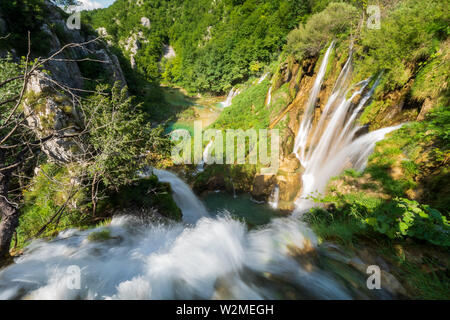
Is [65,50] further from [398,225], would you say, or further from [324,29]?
[398,225]

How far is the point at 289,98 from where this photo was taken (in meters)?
15.0

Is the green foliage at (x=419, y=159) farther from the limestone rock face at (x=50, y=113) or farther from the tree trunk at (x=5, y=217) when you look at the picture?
the limestone rock face at (x=50, y=113)

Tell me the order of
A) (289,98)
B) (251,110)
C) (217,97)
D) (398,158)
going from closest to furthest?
1. (398,158)
2. (289,98)
3. (251,110)
4. (217,97)

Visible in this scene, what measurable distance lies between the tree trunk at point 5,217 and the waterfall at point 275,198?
32.0ft

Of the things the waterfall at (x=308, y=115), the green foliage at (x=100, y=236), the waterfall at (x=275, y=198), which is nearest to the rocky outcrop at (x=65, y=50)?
the green foliage at (x=100, y=236)

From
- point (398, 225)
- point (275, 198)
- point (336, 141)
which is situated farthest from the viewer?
point (275, 198)

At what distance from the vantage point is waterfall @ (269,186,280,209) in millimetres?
10227

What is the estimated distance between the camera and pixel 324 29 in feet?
45.0

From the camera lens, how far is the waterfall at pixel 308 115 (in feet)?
38.2

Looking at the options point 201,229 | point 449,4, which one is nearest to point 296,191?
point 201,229

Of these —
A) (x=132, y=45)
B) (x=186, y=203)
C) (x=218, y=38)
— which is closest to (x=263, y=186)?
(x=186, y=203)

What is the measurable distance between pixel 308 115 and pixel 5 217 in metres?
13.6

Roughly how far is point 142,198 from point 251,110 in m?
15.6
